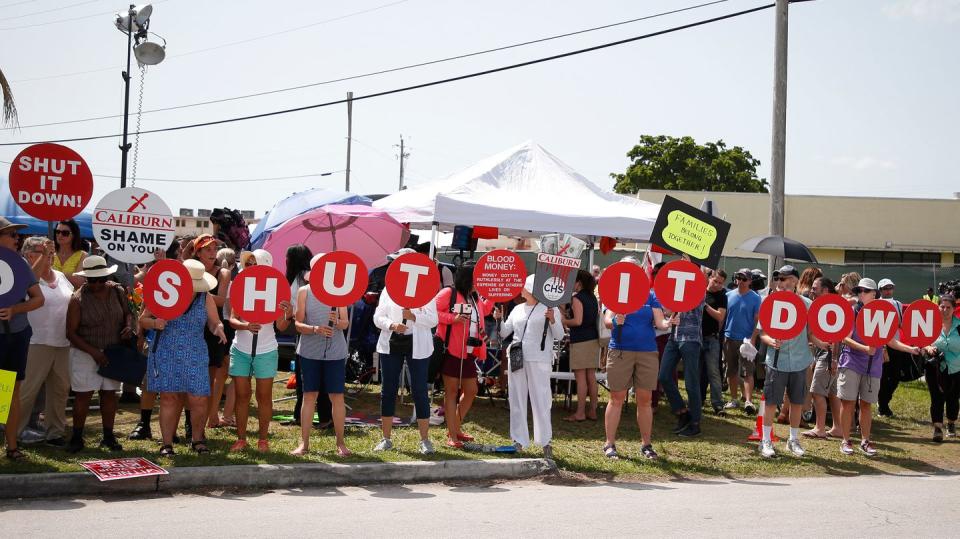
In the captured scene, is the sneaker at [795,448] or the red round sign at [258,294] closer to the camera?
the red round sign at [258,294]

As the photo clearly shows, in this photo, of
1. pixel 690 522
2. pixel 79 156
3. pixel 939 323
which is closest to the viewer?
pixel 690 522

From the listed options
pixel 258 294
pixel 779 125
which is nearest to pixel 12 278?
pixel 258 294

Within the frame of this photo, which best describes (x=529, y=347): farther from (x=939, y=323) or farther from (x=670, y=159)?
(x=670, y=159)

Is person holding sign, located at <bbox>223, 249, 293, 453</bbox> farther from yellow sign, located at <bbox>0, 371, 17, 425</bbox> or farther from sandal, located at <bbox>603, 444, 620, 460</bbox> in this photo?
sandal, located at <bbox>603, 444, 620, 460</bbox>

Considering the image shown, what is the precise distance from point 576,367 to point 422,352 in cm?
303

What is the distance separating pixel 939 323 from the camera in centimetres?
976

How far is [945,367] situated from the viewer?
33.8 feet

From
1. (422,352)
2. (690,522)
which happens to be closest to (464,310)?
(422,352)

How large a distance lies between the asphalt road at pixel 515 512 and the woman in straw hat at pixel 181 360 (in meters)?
1.09

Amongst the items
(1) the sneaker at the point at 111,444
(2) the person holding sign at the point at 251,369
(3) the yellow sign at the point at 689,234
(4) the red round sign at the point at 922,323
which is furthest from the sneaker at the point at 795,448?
(1) the sneaker at the point at 111,444

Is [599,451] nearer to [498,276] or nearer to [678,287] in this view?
[678,287]

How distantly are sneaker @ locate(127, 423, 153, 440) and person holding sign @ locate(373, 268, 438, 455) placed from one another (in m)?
2.17

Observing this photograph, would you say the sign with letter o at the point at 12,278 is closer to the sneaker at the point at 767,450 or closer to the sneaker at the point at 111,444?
the sneaker at the point at 111,444

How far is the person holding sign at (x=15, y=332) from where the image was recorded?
6.86 meters
